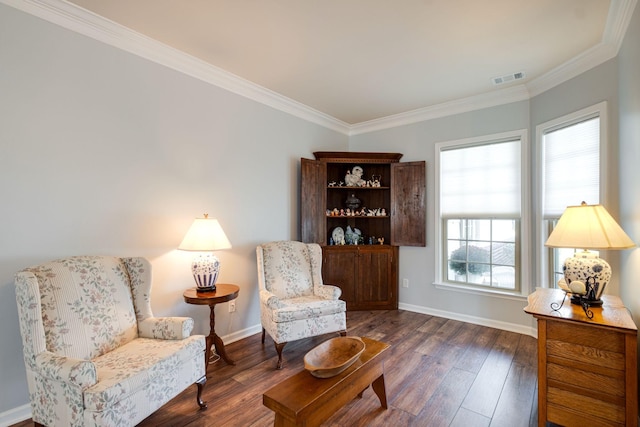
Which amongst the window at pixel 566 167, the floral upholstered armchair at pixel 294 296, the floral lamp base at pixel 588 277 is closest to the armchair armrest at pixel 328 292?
the floral upholstered armchair at pixel 294 296

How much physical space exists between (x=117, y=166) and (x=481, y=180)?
3838mm

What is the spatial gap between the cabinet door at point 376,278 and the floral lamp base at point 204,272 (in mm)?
2099

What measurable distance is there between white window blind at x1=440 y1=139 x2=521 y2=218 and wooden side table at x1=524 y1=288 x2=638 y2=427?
6.20 ft

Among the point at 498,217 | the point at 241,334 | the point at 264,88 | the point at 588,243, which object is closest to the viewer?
the point at 588,243

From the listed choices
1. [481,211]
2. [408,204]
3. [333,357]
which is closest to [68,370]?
[333,357]

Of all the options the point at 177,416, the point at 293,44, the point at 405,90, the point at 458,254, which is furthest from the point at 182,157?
the point at 458,254

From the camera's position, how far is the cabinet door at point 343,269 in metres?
4.03

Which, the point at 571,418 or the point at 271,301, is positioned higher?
the point at 271,301

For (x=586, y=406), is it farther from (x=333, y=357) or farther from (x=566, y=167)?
(x=566, y=167)

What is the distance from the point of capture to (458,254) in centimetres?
391

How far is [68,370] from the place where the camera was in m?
1.45

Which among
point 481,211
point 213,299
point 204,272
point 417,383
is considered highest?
point 481,211

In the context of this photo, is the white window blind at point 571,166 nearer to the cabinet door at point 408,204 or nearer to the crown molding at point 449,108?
the crown molding at point 449,108

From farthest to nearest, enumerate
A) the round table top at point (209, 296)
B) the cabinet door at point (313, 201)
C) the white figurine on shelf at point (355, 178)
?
the white figurine on shelf at point (355, 178)
the cabinet door at point (313, 201)
the round table top at point (209, 296)
